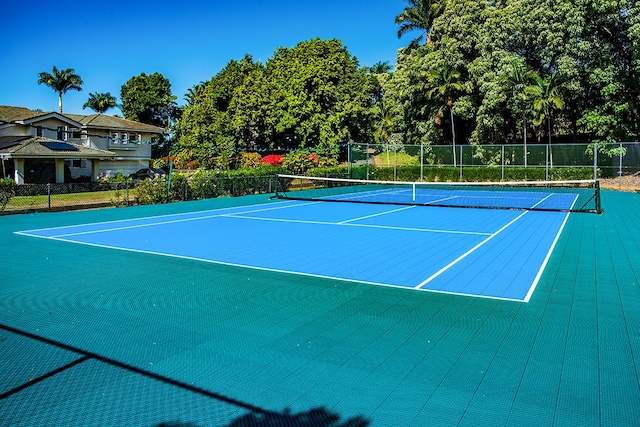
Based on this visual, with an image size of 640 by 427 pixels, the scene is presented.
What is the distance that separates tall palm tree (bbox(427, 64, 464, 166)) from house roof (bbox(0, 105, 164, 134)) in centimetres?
2415

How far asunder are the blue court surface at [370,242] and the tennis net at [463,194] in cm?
199

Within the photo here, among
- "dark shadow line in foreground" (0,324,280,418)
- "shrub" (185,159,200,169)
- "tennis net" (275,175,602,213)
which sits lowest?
"dark shadow line in foreground" (0,324,280,418)

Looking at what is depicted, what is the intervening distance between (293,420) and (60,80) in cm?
6792

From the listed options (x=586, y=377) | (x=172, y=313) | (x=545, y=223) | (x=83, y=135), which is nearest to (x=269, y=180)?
(x=545, y=223)

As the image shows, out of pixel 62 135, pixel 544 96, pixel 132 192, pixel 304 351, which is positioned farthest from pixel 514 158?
pixel 304 351

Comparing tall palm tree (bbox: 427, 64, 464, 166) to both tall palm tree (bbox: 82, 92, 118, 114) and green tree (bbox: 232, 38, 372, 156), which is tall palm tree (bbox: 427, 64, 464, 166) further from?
tall palm tree (bbox: 82, 92, 118, 114)

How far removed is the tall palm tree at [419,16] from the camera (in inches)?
1876

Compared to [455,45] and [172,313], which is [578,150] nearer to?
[455,45]

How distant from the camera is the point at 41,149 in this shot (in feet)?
108

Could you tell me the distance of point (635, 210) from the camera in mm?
19047

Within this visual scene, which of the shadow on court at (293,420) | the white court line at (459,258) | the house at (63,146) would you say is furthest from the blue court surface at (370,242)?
the house at (63,146)

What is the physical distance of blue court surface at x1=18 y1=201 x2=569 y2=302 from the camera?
880cm

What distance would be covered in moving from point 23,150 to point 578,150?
1361 inches

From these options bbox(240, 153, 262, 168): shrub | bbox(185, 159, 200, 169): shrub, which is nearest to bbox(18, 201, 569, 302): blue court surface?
bbox(240, 153, 262, 168): shrub
